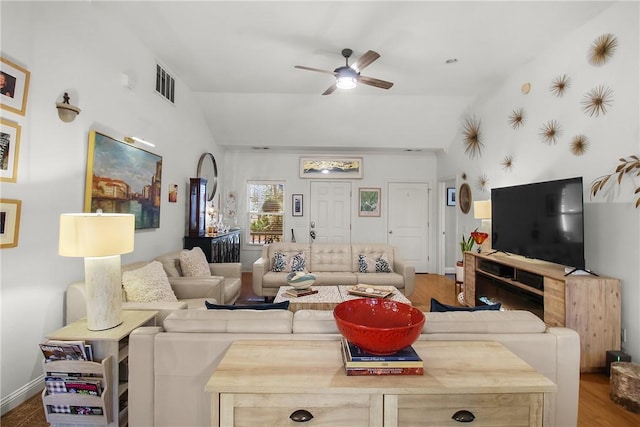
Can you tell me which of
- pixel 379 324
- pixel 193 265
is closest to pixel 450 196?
pixel 193 265

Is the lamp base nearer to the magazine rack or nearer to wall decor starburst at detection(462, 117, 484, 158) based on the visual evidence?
the magazine rack

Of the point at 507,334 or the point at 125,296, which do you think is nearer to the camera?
the point at 507,334

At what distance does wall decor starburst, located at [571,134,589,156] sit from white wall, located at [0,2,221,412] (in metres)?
4.64

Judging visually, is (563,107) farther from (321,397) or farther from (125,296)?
(125,296)

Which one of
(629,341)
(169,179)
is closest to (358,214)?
(169,179)

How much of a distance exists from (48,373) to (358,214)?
5.39 metres

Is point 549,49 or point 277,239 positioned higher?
point 549,49

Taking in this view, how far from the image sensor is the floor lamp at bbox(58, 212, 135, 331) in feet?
6.07

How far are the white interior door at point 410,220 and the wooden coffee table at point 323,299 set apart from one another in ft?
10.5

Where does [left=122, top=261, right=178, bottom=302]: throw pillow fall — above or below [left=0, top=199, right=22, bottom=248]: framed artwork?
below

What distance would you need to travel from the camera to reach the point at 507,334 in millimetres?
1505

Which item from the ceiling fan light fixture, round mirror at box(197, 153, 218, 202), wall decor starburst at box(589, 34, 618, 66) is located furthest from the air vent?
wall decor starburst at box(589, 34, 618, 66)

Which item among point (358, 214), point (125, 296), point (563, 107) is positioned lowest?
point (125, 296)

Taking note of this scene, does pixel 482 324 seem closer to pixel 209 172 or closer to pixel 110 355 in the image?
pixel 110 355
